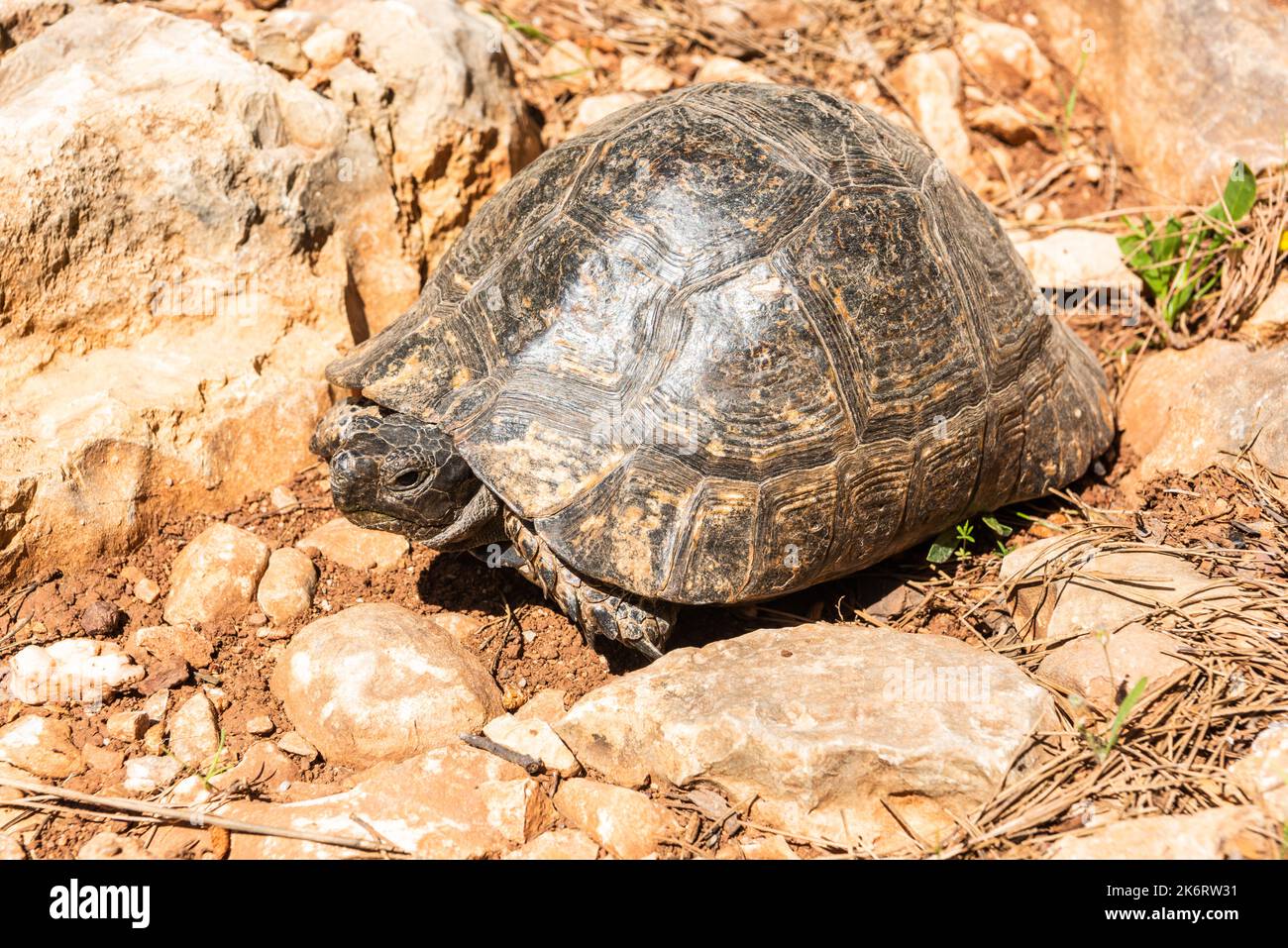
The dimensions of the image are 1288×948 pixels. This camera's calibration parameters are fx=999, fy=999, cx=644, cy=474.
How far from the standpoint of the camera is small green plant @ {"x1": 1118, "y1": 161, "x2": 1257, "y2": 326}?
5.18 m

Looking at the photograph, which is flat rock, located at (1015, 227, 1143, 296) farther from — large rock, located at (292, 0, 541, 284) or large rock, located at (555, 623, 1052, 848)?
large rock, located at (292, 0, 541, 284)

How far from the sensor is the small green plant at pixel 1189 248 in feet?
17.0

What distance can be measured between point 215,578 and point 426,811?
145 centimetres

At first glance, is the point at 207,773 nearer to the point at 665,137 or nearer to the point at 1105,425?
the point at 665,137

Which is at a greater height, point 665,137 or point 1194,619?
point 665,137

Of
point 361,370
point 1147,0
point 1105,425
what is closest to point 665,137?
point 361,370

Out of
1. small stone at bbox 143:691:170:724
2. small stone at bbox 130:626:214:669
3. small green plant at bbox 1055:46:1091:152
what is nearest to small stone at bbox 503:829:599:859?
small stone at bbox 143:691:170:724

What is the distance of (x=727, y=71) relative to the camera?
6.27 meters

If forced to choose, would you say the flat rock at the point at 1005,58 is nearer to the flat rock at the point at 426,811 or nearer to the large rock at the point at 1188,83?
the large rock at the point at 1188,83

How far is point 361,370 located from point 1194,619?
3.33 meters

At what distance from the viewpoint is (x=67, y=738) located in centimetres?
351

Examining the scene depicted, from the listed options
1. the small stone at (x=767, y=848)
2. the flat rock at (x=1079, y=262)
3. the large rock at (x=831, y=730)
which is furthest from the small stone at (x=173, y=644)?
the flat rock at (x=1079, y=262)

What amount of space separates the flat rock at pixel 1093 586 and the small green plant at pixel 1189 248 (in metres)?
1.79

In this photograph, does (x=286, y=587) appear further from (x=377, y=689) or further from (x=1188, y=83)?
(x=1188, y=83)
